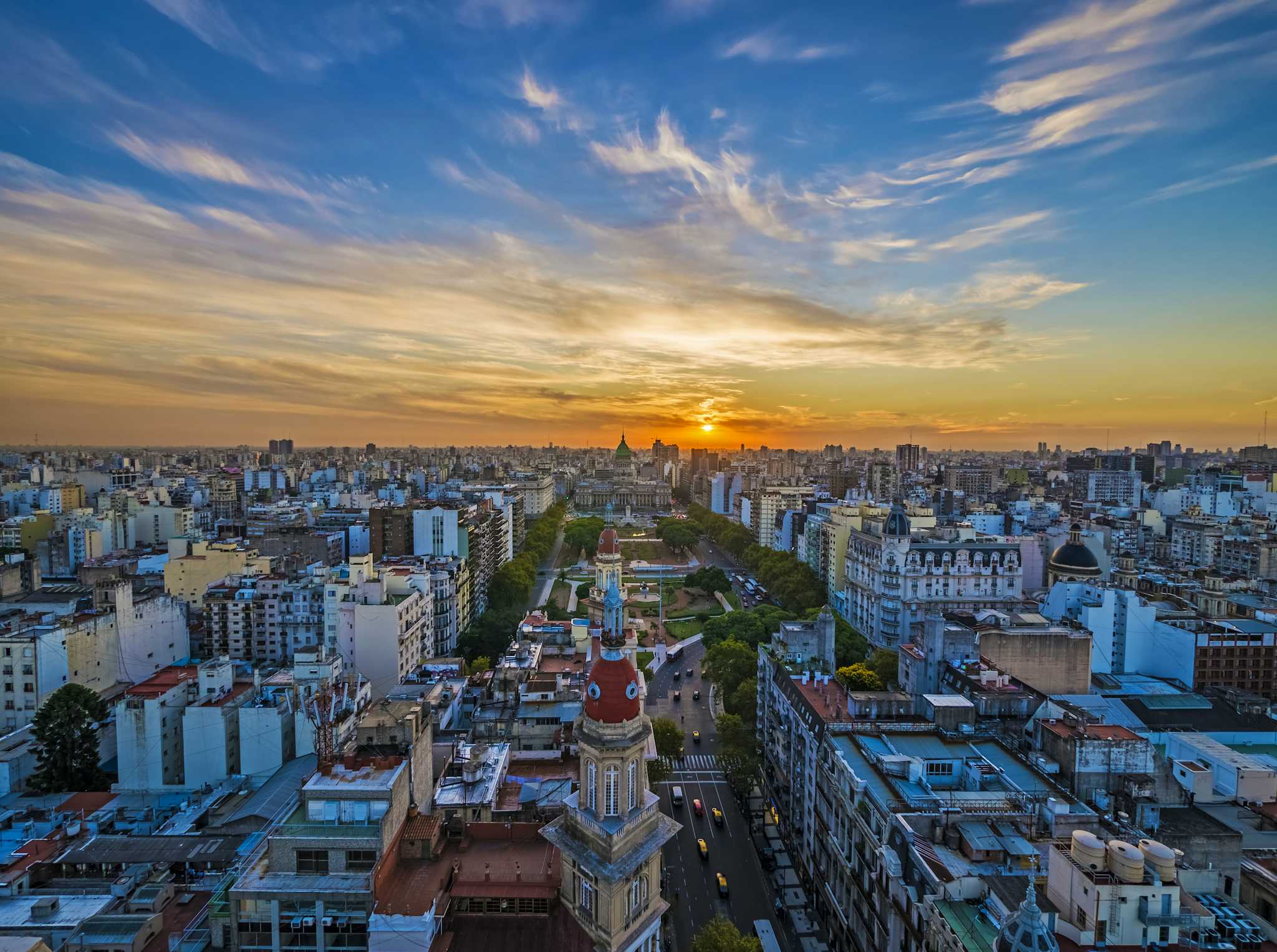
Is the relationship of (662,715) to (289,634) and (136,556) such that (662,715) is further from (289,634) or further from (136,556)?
(136,556)

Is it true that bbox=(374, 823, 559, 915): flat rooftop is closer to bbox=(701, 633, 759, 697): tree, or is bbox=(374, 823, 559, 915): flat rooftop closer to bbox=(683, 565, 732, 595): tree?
bbox=(701, 633, 759, 697): tree

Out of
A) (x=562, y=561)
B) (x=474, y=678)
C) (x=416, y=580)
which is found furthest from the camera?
(x=562, y=561)

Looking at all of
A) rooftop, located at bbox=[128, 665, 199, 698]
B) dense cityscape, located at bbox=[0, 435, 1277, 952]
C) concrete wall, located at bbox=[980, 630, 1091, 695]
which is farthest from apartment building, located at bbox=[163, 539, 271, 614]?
concrete wall, located at bbox=[980, 630, 1091, 695]

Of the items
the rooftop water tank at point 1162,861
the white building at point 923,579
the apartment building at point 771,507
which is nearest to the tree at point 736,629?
the white building at point 923,579

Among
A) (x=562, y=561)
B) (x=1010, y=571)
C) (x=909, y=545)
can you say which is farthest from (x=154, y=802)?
(x=562, y=561)

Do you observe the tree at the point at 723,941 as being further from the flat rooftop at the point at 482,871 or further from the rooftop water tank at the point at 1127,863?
the rooftop water tank at the point at 1127,863

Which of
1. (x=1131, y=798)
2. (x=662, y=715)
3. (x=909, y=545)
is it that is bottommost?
(x=662, y=715)

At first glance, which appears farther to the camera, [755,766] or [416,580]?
[416,580]
